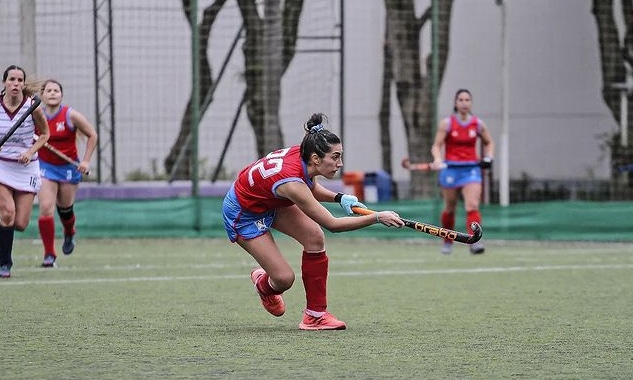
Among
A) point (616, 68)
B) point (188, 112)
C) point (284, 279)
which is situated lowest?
point (284, 279)

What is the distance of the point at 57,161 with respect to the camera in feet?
48.4

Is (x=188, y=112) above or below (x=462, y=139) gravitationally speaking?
above

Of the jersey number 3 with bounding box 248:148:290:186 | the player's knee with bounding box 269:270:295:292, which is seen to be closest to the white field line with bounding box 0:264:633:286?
the player's knee with bounding box 269:270:295:292

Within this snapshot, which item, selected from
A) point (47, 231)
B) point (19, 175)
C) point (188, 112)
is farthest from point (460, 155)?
point (19, 175)

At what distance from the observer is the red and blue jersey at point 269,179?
8680mm

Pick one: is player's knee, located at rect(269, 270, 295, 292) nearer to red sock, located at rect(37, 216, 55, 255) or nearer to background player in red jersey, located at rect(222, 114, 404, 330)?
background player in red jersey, located at rect(222, 114, 404, 330)

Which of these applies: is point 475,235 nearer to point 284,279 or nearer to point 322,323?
point 322,323

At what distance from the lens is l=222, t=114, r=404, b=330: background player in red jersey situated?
8.59m

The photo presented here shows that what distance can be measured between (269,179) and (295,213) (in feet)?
1.49

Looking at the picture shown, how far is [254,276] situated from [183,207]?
1052 cm

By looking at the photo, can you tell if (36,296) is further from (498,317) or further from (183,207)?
(183,207)

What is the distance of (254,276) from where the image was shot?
948cm

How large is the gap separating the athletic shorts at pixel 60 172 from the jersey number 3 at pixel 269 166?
20.3ft

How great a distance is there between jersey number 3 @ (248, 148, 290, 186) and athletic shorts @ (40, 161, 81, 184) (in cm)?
619
